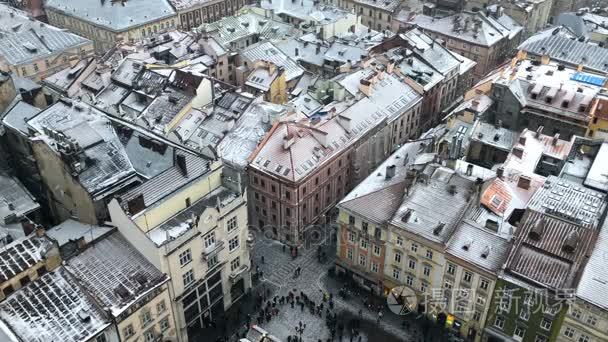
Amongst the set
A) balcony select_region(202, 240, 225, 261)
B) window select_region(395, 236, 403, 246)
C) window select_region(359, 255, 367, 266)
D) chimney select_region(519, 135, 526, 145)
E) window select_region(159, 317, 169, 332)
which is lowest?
window select_region(359, 255, 367, 266)

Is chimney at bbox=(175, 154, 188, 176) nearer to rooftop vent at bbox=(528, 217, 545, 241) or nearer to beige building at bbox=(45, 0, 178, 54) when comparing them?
rooftop vent at bbox=(528, 217, 545, 241)

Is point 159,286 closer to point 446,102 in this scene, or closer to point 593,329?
point 593,329

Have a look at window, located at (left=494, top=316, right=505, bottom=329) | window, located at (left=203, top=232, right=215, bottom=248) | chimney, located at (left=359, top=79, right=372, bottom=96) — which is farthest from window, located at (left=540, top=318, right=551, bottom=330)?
chimney, located at (left=359, top=79, right=372, bottom=96)

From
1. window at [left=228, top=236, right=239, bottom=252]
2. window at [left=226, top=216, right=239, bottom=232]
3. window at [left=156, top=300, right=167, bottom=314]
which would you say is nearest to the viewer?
Answer: window at [left=156, top=300, right=167, bottom=314]

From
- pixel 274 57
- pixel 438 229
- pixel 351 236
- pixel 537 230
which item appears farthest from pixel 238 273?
pixel 274 57

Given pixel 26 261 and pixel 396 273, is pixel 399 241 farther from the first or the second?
pixel 26 261

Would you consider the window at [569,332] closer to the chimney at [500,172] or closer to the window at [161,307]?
the chimney at [500,172]

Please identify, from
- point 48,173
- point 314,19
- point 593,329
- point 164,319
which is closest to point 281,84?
point 314,19
